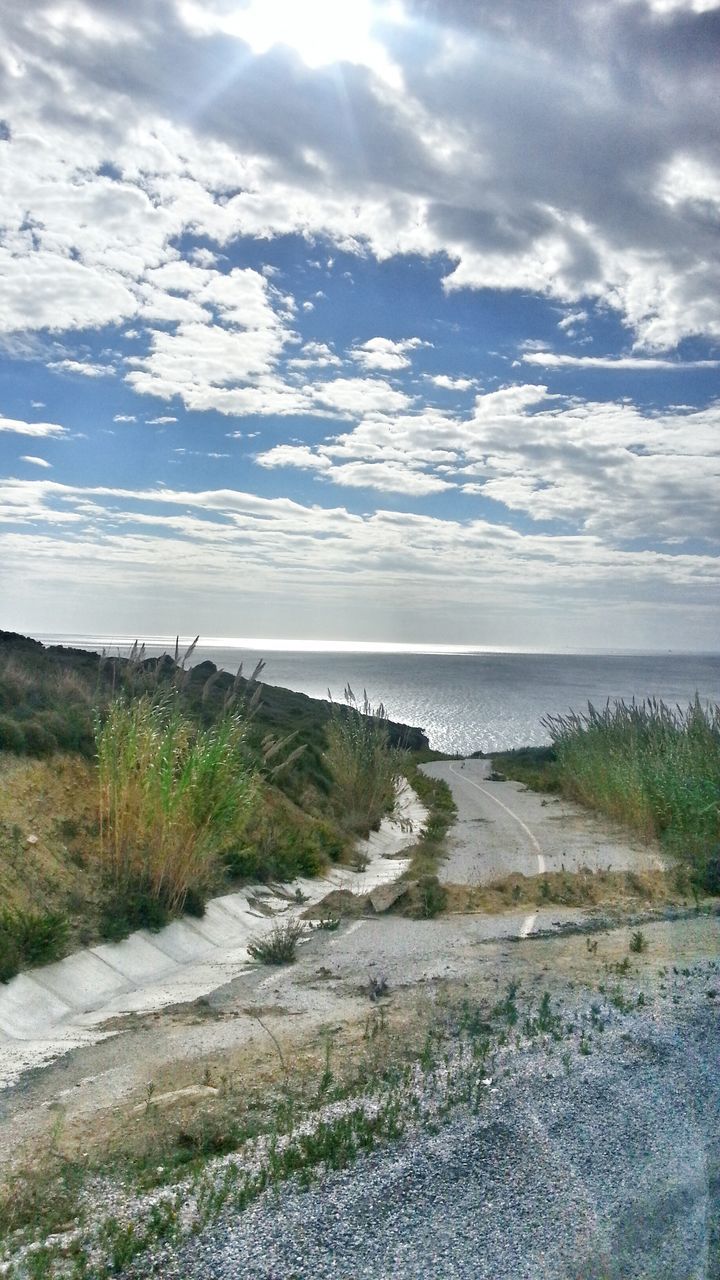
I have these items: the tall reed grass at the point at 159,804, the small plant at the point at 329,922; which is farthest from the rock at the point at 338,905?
the tall reed grass at the point at 159,804

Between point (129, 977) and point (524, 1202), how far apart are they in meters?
4.76

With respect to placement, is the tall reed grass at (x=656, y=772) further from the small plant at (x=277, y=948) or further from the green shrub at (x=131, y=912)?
the green shrub at (x=131, y=912)

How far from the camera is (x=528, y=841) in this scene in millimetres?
16016

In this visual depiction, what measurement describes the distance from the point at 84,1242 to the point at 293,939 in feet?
15.8

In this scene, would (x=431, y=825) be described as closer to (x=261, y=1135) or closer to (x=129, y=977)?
(x=129, y=977)

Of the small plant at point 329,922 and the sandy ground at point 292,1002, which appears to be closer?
the sandy ground at point 292,1002

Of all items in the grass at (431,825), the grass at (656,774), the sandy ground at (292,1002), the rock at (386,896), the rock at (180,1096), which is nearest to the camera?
the rock at (180,1096)

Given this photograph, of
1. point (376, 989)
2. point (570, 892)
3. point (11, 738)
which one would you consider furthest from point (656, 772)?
point (11, 738)

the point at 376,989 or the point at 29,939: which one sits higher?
the point at 29,939

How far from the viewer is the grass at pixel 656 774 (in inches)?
516

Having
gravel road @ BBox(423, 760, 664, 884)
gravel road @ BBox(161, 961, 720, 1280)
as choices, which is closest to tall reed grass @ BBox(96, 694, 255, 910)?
gravel road @ BBox(423, 760, 664, 884)

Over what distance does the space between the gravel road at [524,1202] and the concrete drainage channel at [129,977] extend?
263cm

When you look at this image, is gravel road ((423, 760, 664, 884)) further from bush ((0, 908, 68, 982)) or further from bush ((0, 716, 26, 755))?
bush ((0, 908, 68, 982))

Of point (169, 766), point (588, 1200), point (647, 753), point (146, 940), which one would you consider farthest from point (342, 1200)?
point (647, 753)
